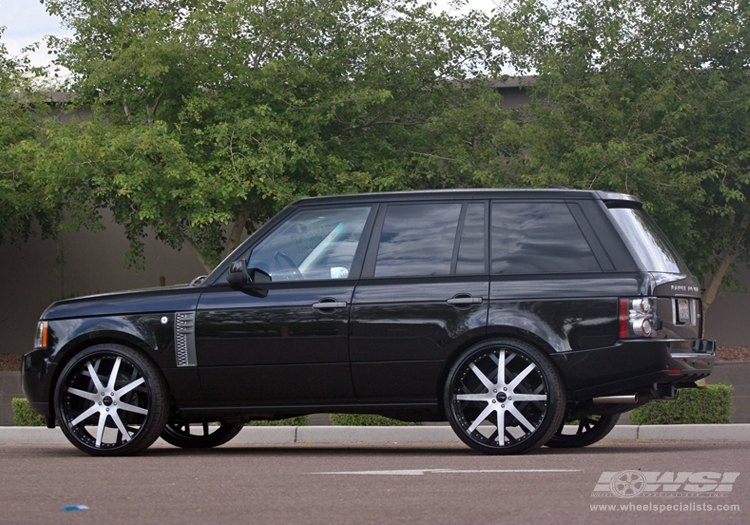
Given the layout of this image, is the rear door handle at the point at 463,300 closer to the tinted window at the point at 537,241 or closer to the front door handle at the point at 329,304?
the tinted window at the point at 537,241

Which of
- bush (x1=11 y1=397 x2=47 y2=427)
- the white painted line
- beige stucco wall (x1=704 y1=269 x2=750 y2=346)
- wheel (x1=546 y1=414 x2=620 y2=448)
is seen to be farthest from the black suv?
beige stucco wall (x1=704 y1=269 x2=750 y2=346)

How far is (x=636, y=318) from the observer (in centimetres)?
845

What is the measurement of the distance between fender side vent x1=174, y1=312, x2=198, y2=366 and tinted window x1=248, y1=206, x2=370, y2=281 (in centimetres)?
62

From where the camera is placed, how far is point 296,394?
9.04 m

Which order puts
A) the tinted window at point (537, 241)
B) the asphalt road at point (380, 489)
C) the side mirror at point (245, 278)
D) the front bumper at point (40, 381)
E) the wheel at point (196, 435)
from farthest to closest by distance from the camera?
the wheel at point (196, 435) < the front bumper at point (40, 381) < the side mirror at point (245, 278) < the tinted window at point (537, 241) < the asphalt road at point (380, 489)

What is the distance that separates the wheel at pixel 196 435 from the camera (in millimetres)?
10430

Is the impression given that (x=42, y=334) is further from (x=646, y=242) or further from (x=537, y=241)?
(x=646, y=242)

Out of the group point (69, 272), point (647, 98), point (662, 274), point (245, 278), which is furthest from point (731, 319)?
point (245, 278)

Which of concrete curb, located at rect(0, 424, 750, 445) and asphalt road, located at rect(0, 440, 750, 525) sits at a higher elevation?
asphalt road, located at rect(0, 440, 750, 525)

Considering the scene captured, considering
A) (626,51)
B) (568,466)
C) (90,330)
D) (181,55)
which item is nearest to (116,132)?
(181,55)

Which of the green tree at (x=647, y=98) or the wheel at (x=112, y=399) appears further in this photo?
the green tree at (x=647, y=98)

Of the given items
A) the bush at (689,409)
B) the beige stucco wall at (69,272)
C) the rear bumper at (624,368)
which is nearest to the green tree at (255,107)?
the beige stucco wall at (69,272)

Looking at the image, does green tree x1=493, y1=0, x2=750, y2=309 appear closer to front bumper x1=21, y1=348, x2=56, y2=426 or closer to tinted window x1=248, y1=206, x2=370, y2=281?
tinted window x1=248, y1=206, x2=370, y2=281

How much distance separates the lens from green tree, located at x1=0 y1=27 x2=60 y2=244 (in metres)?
19.9
